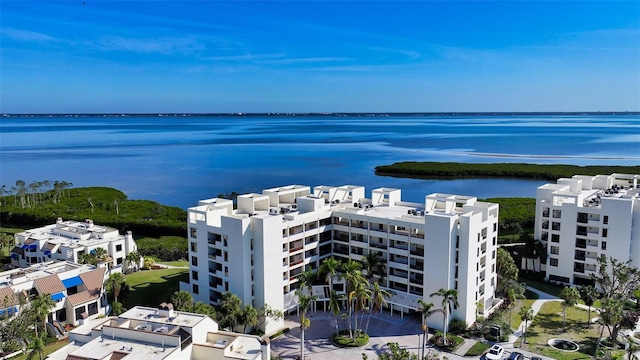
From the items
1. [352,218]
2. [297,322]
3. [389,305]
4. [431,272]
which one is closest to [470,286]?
[431,272]

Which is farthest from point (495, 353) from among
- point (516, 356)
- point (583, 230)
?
point (583, 230)

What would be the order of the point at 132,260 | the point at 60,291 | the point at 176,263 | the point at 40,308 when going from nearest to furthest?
the point at 40,308, the point at 60,291, the point at 132,260, the point at 176,263

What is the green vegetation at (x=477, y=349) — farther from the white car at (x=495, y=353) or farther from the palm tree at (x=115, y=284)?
the palm tree at (x=115, y=284)

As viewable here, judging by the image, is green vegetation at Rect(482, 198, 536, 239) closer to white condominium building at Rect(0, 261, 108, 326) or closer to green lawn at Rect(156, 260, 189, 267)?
green lawn at Rect(156, 260, 189, 267)

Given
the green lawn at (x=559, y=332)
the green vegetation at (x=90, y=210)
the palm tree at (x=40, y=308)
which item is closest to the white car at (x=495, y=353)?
the green lawn at (x=559, y=332)

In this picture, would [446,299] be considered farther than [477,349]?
Yes

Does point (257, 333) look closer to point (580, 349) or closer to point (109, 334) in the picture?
point (109, 334)

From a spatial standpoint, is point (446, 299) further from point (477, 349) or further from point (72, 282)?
point (72, 282)

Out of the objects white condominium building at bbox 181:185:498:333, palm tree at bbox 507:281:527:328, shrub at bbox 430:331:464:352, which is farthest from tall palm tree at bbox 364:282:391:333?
palm tree at bbox 507:281:527:328
